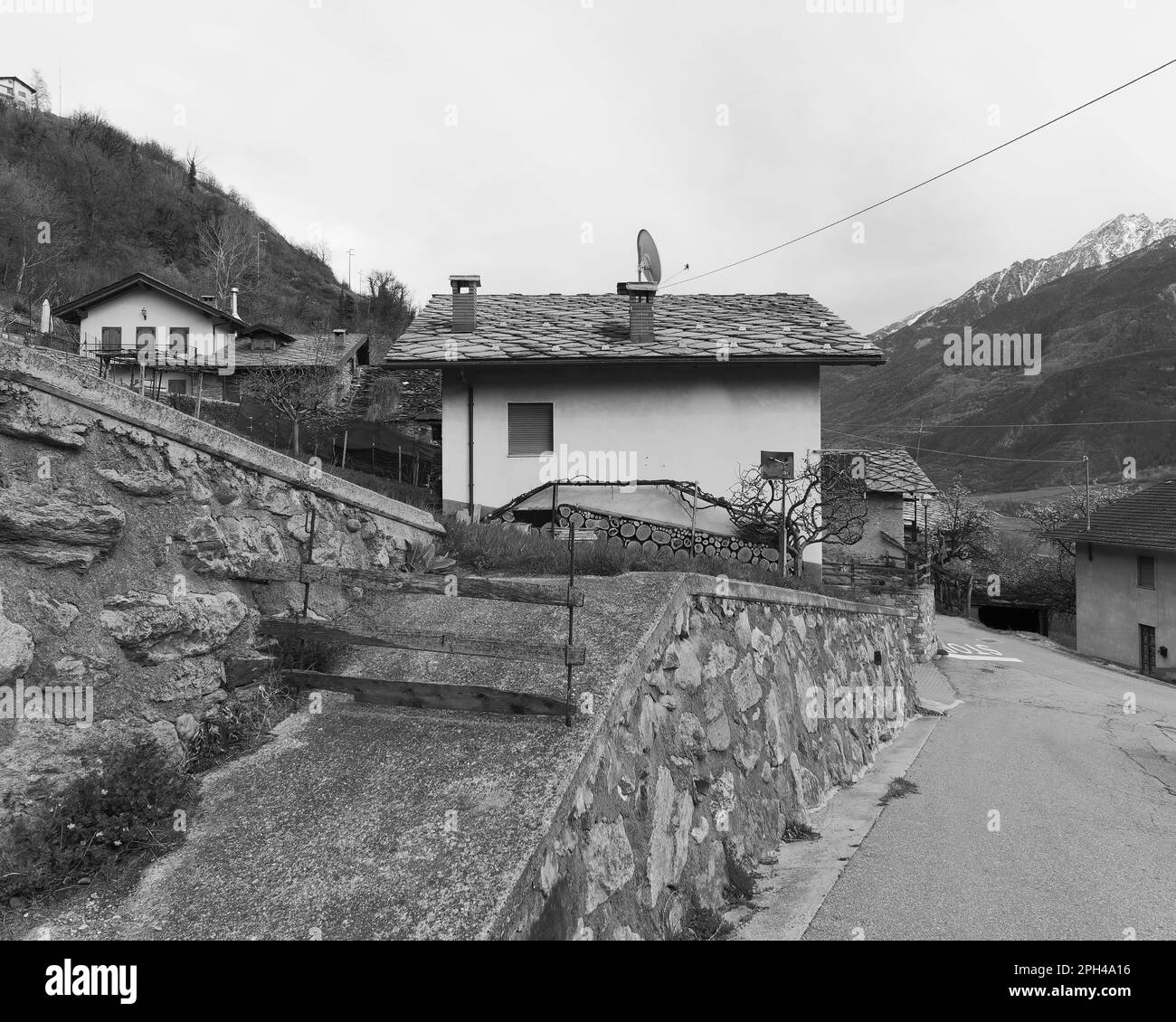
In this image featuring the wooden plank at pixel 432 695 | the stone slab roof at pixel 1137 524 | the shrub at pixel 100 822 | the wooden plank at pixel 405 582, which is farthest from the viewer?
the stone slab roof at pixel 1137 524

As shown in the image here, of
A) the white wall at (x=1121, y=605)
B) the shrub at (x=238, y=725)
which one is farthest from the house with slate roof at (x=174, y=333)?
the shrub at (x=238, y=725)

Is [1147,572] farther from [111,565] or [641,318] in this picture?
[111,565]

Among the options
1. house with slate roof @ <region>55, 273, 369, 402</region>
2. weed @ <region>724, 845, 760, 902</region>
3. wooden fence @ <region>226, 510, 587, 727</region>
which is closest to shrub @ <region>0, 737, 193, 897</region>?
wooden fence @ <region>226, 510, 587, 727</region>

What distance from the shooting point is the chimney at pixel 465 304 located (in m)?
15.3

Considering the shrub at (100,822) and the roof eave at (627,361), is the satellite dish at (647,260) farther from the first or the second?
the shrub at (100,822)

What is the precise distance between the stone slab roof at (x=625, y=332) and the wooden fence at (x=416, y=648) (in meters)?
9.21

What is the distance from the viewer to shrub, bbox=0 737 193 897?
10.3 ft

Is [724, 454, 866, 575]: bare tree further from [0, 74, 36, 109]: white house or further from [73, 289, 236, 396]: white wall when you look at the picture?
[0, 74, 36, 109]: white house

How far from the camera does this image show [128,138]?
230 feet

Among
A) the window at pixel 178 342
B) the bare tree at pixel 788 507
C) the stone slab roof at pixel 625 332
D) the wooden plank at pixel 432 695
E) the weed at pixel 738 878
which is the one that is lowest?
the weed at pixel 738 878

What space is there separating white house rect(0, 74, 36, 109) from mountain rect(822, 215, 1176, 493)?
77.8 meters

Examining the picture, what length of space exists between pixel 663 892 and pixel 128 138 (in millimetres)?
85788
